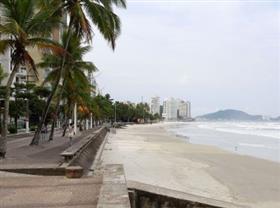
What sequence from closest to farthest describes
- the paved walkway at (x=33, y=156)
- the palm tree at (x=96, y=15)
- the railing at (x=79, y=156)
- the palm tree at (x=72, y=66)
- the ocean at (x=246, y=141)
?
the paved walkway at (x=33, y=156) → the railing at (x=79, y=156) → the palm tree at (x=96, y=15) → the palm tree at (x=72, y=66) → the ocean at (x=246, y=141)

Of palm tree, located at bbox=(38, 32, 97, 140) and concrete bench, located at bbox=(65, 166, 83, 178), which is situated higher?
palm tree, located at bbox=(38, 32, 97, 140)

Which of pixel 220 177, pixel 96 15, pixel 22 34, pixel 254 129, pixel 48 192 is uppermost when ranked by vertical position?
pixel 96 15

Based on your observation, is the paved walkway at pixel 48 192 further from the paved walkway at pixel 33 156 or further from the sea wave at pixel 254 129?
the sea wave at pixel 254 129

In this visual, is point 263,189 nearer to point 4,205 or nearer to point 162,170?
point 162,170

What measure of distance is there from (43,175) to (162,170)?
1387 cm

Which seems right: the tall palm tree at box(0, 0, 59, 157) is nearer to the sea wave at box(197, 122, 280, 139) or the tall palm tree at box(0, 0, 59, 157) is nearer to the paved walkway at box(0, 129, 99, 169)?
the paved walkway at box(0, 129, 99, 169)

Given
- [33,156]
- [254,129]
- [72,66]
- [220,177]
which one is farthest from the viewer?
[254,129]

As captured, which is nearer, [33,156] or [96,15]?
[33,156]

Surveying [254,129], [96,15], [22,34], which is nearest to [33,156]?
[22,34]

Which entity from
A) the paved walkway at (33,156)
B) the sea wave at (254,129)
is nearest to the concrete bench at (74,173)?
the paved walkway at (33,156)

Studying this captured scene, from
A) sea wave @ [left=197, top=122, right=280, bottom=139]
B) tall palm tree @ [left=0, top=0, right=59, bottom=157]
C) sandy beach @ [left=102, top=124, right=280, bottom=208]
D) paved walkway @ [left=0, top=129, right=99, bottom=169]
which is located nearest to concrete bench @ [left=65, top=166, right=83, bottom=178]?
paved walkway @ [left=0, top=129, right=99, bottom=169]

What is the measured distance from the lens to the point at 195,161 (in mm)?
32750

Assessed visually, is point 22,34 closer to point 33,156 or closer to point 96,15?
point 33,156

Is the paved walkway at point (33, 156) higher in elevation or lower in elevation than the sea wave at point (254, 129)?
lower
